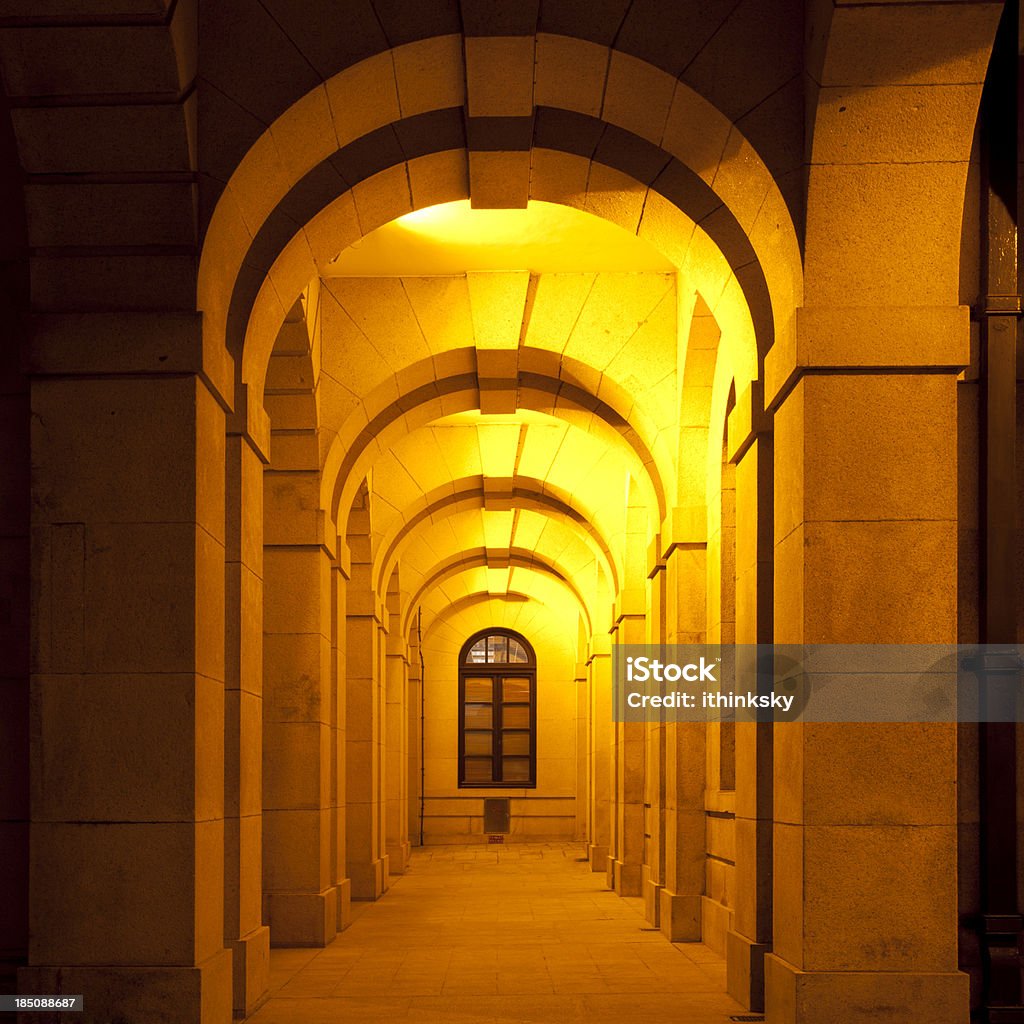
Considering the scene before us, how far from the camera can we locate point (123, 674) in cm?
696

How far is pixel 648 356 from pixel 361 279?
288cm

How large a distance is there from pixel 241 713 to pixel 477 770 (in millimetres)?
27112

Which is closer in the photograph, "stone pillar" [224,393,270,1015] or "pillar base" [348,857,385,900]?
"stone pillar" [224,393,270,1015]

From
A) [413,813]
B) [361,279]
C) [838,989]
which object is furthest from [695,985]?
[413,813]

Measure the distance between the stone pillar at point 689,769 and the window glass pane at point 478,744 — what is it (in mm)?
22191

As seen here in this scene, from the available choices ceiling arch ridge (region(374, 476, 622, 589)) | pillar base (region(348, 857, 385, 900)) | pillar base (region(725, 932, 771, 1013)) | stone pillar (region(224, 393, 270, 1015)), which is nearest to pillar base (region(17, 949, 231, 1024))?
stone pillar (region(224, 393, 270, 1015))

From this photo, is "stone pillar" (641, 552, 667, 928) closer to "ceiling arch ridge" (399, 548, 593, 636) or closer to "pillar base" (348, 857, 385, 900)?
"pillar base" (348, 857, 385, 900)

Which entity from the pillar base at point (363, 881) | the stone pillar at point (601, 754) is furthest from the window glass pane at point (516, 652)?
the pillar base at point (363, 881)

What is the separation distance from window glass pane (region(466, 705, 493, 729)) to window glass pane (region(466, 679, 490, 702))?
0.78 ft

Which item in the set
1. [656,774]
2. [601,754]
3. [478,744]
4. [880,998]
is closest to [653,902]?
[656,774]

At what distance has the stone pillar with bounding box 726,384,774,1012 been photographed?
8305 mm

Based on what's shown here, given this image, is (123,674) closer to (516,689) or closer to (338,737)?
(338,737)

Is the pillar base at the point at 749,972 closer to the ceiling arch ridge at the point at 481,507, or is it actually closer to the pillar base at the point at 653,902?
the pillar base at the point at 653,902

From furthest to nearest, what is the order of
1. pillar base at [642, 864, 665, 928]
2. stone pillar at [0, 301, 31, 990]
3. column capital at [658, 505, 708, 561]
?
pillar base at [642, 864, 665, 928], column capital at [658, 505, 708, 561], stone pillar at [0, 301, 31, 990]
